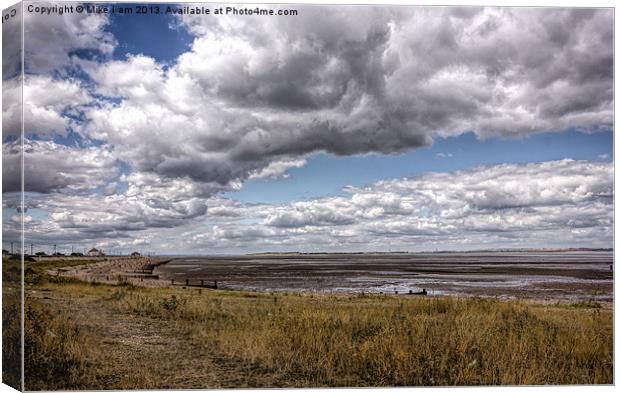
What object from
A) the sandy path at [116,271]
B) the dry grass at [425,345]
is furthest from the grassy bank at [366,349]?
the sandy path at [116,271]

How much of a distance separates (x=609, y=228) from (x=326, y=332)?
4.33 meters

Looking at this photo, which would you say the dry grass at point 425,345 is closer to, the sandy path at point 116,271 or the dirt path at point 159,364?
the dirt path at point 159,364

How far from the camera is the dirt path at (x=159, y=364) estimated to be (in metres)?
7.96

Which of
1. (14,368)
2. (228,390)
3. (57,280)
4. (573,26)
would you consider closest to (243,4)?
(573,26)

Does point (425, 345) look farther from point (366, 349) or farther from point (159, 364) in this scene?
point (159, 364)

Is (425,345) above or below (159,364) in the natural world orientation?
above

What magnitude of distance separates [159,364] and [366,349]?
2.86 meters

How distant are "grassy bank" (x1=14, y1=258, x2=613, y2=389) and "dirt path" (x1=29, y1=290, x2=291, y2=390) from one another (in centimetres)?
2

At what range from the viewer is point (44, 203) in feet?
25.6

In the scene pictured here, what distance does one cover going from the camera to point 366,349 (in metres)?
8.16

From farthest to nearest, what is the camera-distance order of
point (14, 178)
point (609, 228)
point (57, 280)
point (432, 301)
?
1. point (57, 280)
2. point (432, 301)
3. point (609, 228)
4. point (14, 178)

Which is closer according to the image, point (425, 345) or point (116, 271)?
point (425, 345)

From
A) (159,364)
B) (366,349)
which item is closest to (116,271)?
(159,364)

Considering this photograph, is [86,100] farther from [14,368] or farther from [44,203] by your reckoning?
[14,368]
